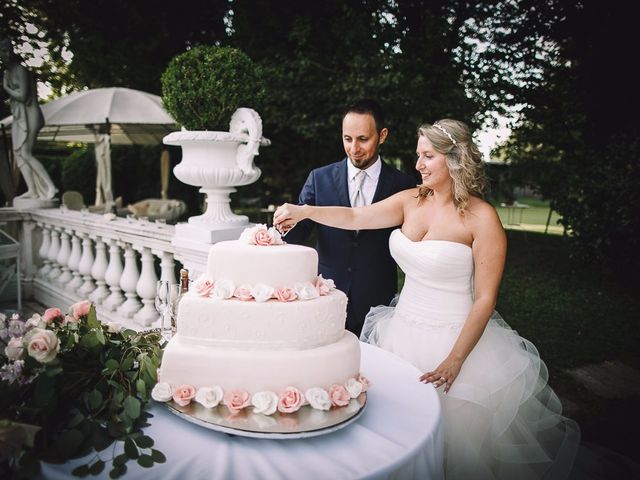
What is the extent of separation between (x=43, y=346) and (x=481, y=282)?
1.97m

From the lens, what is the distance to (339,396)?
64.6 inches

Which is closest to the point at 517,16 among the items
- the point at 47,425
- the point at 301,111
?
the point at 301,111

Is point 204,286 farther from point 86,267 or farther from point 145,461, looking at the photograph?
point 86,267

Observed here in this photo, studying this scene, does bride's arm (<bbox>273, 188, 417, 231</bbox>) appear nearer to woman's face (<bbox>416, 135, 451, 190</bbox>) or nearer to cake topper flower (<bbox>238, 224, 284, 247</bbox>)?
woman's face (<bbox>416, 135, 451, 190</bbox>)

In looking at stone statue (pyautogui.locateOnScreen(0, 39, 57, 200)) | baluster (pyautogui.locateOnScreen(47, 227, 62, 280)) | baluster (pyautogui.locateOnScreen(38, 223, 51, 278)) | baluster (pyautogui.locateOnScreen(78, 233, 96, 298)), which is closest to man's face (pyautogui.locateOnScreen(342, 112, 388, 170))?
baluster (pyautogui.locateOnScreen(78, 233, 96, 298))

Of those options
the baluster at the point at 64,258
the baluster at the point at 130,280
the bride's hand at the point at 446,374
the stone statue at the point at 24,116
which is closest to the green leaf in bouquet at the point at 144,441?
the bride's hand at the point at 446,374

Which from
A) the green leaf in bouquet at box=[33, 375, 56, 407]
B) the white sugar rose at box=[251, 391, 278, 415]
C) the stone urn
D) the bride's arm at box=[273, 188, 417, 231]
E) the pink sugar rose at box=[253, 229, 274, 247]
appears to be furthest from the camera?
the stone urn

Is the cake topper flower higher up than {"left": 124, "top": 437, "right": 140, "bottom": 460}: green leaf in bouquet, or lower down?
higher up

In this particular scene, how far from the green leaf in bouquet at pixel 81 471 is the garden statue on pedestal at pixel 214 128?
6.77 ft

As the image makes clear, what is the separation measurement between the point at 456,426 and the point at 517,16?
441 inches

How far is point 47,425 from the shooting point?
4.67ft

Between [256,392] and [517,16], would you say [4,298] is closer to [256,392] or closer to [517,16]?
[256,392]

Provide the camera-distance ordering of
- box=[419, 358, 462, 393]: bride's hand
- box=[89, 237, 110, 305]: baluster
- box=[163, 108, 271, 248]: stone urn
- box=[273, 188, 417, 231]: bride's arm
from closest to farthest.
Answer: box=[419, 358, 462, 393]: bride's hand, box=[273, 188, 417, 231]: bride's arm, box=[163, 108, 271, 248]: stone urn, box=[89, 237, 110, 305]: baluster

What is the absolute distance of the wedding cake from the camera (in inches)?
63.3
